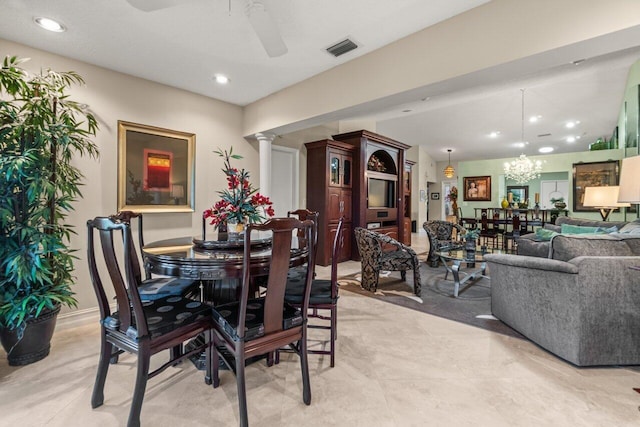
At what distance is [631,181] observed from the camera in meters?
1.92

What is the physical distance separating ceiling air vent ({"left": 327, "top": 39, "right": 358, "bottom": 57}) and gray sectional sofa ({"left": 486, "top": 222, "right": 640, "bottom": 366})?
7.84ft

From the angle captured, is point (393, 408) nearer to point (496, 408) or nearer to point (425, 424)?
point (425, 424)

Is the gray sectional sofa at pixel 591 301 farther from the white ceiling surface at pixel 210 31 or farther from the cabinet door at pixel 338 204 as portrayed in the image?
the cabinet door at pixel 338 204

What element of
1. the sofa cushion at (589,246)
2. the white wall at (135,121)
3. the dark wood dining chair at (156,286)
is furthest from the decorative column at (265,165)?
the sofa cushion at (589,246)

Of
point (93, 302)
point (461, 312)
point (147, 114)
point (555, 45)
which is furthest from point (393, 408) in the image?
point (147, 114)

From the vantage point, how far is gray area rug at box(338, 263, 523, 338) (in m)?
2.90

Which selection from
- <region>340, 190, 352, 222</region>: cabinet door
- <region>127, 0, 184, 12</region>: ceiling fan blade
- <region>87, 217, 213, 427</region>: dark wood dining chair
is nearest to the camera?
<region>87, 217, 213, 427</region>: dark wood dining chair

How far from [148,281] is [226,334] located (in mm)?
1087

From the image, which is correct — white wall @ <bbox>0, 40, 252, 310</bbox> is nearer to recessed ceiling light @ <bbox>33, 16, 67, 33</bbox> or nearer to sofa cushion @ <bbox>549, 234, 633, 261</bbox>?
recessed ceiling light @ <bbox>33, 16, 67, 33</bbox>

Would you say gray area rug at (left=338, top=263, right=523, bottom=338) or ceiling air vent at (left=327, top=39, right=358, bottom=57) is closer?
ceiling air vent at (left=327, top=39, right=358, bottom=57)

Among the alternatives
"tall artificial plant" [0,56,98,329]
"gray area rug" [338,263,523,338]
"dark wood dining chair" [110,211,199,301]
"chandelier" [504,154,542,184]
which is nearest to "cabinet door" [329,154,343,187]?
"gray area rug" [338,263,523,338]

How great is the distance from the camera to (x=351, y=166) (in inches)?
215

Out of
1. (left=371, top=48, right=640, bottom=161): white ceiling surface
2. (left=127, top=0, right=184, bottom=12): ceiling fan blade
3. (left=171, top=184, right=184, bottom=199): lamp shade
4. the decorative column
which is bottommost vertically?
(left=171, top=184, right=184, bottom=199): lamp shade

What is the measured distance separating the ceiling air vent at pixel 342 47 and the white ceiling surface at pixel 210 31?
0.18 ft
